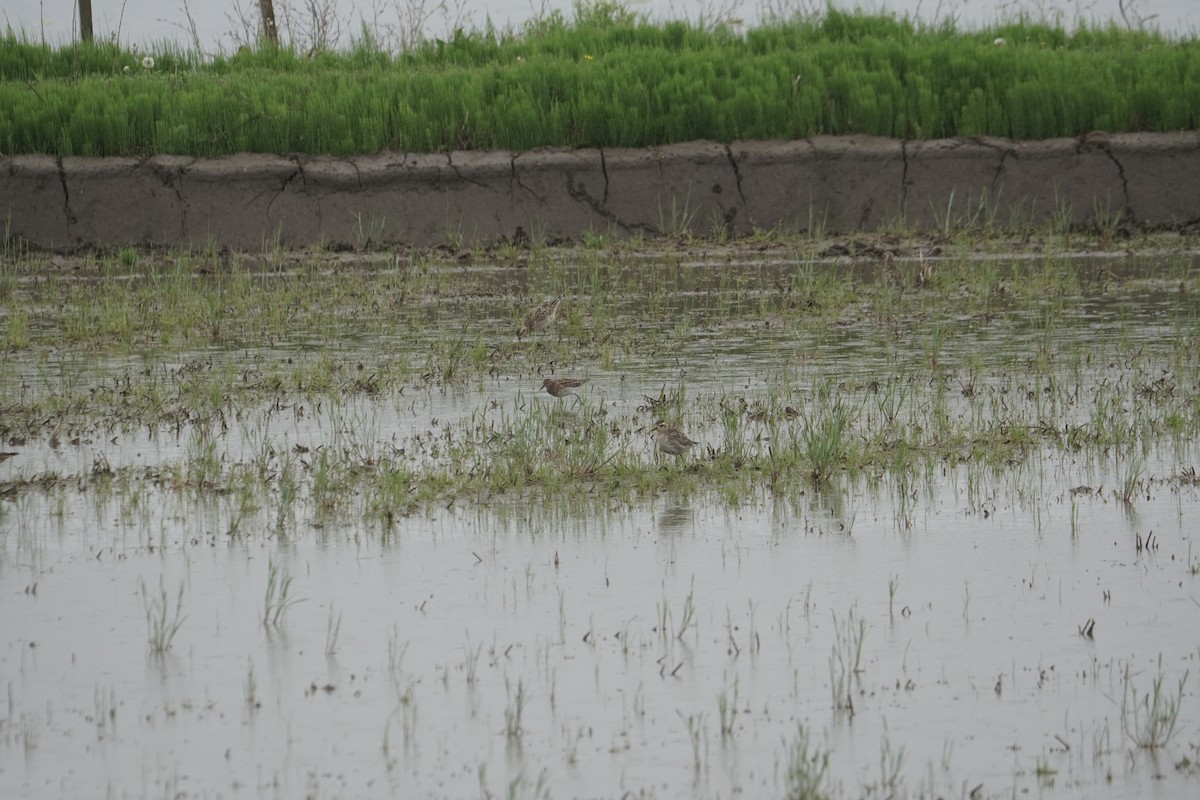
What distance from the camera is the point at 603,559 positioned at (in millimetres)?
3863

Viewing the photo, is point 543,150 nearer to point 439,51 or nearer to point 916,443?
point 439,51

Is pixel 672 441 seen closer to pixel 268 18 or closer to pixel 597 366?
pixel 597 366

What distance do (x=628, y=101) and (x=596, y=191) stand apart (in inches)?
30.7

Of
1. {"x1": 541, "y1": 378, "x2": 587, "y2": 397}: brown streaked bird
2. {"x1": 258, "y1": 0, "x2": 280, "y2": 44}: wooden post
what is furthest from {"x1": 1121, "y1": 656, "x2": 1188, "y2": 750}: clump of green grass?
{"x1": 258, "y1": 0, "x2": 280, "y2": 44}: wooden post

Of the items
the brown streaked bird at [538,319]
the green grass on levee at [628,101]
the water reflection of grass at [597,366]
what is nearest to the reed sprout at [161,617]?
the water reflection of grass at [597,366]

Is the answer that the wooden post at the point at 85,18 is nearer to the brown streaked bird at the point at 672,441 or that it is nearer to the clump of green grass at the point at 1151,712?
the brown streaked bird at the point at 672,441

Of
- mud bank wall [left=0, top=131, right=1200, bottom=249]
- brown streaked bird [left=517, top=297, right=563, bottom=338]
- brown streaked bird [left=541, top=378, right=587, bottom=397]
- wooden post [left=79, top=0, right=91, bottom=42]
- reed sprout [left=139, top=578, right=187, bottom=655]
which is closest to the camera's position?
reed sprout [left=139, top=578, right=187, bottom=655]

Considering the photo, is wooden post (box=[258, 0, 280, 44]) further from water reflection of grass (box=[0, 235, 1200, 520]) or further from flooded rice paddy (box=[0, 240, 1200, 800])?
flooded rice paddy (box=[0, 240, 1200, 800])

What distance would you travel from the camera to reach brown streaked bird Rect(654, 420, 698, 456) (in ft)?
15.5

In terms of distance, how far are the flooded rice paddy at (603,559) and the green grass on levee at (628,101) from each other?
3.60 m

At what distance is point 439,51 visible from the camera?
12.7 meters

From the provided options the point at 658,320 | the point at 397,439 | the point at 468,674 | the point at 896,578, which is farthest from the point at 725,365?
the point at 468,674

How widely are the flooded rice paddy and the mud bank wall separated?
10.2ft

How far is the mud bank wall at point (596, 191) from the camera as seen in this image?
34.2 ft
